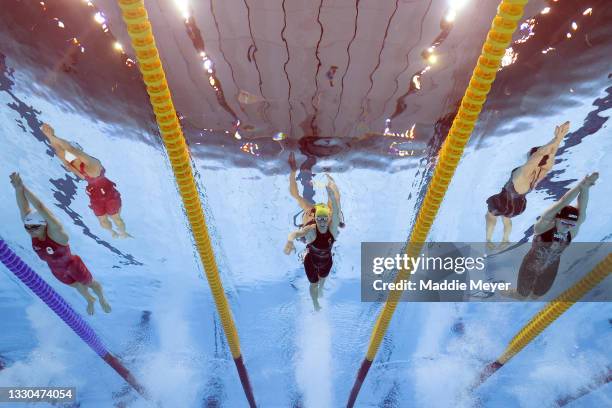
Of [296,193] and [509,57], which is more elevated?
[296,193]

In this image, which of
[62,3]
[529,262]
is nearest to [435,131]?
[529,262]

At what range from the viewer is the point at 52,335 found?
775cm

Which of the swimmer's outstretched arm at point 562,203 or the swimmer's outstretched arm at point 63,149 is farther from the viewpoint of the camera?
the swimmer's outstretched arm at point 63,149

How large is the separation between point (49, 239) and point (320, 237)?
8.43 feet

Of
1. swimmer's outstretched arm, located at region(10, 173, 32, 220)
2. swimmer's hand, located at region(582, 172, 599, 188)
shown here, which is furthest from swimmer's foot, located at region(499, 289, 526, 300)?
swimmer's outstretched arm, located at region(10, 173, 32, 220)

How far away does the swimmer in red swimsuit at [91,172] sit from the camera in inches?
175

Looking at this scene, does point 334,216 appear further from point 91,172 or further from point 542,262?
point 91,172

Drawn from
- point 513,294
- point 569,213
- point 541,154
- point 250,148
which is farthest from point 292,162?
point 513,294

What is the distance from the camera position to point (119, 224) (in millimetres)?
5742

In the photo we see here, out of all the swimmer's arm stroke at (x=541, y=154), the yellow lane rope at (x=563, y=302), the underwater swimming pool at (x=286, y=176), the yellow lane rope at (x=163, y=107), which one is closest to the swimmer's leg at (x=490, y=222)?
the underwater swimming pool at (x=286, y=176)

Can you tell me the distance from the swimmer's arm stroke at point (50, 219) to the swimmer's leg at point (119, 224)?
4.06ft

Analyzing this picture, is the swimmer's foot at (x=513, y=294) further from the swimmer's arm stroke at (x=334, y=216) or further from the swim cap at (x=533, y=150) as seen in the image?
the swimmer's arm stroke at (x=334, y=216)

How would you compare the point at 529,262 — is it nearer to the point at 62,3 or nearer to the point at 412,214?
the point at 412,214

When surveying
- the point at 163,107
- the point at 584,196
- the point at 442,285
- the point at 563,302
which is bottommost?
the point at 163,107
